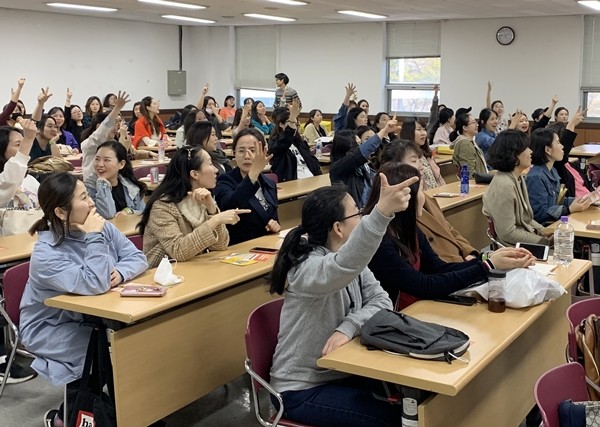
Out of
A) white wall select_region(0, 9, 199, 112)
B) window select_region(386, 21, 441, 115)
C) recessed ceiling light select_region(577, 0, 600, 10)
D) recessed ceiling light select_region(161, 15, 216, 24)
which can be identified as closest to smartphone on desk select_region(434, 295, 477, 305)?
recessed ceiling light select_region(577, 0, 600, 10)

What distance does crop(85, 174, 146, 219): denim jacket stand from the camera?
4.70 metres

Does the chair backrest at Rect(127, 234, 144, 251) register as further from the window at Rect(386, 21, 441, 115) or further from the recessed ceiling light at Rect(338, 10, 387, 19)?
the window at Rect(386, 21, 441, 115)

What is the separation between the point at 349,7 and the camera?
1130 centimetres

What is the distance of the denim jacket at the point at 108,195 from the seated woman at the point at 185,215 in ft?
3.51

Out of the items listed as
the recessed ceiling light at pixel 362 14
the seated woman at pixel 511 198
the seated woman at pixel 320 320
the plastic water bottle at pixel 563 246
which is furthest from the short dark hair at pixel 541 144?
the recessed ceiling light at pixel 362 14

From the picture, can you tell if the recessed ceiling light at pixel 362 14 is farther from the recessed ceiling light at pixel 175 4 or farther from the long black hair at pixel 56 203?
the long black hair at pixel 56 203

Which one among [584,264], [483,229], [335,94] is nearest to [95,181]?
[584,264]

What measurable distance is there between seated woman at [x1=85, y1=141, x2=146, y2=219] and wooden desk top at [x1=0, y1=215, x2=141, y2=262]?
5.8 inches

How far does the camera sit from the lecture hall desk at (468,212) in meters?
5.73

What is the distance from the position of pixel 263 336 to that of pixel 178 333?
1.79 ft

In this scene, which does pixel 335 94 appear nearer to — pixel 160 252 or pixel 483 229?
pixel 483 229

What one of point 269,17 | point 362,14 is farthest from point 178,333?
point 269,17

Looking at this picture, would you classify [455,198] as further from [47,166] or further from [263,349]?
[263,349]

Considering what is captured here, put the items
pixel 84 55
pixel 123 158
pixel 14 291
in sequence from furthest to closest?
1. pixel 84 55
2. pixel 123 158
3. pixel 14 291
